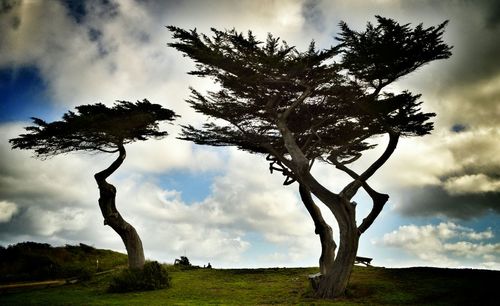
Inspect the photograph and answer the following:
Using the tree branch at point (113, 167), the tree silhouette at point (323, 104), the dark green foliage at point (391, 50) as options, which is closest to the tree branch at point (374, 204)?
the tree silhouette at point (323, 104)

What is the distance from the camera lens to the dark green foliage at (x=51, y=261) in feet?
77.7

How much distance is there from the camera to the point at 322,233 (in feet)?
61.2

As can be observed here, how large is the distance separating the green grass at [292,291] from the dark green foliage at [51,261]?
2.98 metres

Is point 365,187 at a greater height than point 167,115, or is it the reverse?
point 167,115

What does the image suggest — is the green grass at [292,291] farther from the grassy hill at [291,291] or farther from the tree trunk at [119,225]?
the tree trunk at [119,225]

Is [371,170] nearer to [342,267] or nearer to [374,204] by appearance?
[374,204]

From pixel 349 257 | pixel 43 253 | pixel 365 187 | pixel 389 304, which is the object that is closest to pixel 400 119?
pixel 365 187

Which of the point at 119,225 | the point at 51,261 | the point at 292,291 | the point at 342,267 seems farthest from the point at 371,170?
the point at 51,261

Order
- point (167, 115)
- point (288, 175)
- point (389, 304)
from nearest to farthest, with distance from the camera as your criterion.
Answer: point (389, 304) → point (288, 175) → point (167, 115)

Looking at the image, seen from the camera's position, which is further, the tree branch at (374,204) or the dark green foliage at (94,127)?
the dark green foliage at (94,127)

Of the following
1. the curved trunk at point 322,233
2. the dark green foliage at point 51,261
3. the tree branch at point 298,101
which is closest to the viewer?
the curved trunk at point 322,233

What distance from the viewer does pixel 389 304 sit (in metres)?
13.9

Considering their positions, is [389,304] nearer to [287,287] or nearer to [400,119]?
[287,287]

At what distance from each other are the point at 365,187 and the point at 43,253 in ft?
71.4
